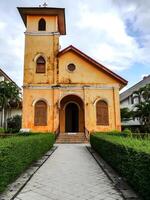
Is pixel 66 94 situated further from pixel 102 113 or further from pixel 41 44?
pixel 41 44

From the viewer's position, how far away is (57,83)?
24.6 m

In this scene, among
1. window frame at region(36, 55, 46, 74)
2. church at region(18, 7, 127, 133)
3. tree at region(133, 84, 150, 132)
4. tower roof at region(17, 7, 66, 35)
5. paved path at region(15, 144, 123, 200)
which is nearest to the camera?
paved path at region(15, 144, 123, 200)

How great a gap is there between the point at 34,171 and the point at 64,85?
1638 centimetres

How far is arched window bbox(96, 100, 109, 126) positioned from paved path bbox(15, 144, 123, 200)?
47.5 ft

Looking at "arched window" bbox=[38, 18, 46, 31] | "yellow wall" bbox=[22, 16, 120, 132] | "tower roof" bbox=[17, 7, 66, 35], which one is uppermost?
"tower roof" bbox=[17, 7, 66, 35]

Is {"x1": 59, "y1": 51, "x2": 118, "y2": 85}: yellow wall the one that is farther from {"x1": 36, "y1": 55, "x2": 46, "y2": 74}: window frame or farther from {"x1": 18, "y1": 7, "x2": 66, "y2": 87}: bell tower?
{"x1": 36, "y1": 55, "x2": 46, "y2": 74}: window frame

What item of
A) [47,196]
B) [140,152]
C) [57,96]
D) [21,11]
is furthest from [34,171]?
[21,11]

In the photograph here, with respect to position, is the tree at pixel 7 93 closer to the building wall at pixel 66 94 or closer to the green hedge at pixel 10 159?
the building wall at pixel 66 94

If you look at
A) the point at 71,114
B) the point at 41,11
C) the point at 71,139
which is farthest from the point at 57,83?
the point at 41,11

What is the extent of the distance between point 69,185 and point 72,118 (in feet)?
65.9

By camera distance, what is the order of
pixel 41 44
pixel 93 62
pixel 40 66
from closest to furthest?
pixel 93 62 < pixel 40 66 < pixel 41 44

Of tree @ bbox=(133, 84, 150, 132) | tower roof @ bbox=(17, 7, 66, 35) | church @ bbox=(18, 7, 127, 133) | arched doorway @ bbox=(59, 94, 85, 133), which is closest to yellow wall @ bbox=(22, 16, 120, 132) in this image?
A: church @ bbox=(18, 7, 127, 133)

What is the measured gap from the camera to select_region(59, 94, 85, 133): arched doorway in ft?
85.1

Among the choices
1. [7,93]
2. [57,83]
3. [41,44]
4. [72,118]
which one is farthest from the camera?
[7,93]
